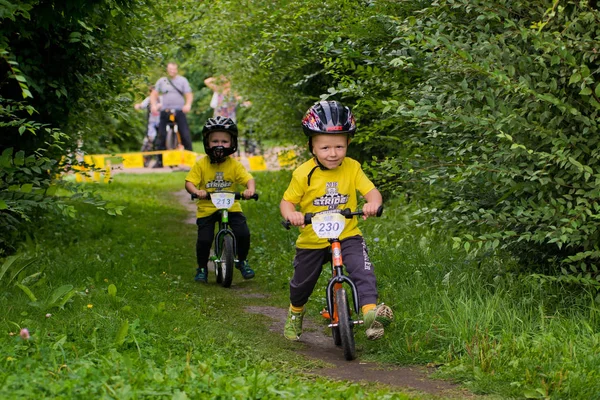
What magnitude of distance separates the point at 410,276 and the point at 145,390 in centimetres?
371

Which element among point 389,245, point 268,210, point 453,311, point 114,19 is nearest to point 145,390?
point 453,311

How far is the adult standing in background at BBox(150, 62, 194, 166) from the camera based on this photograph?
22.0 metres

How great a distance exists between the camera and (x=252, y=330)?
6.95 metres

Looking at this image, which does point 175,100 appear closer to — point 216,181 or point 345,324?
point 216,181

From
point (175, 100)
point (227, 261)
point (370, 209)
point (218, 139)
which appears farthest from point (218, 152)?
point (175, 100)

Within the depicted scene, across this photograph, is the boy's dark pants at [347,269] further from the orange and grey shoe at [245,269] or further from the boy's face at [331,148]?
the orange and grey shoe at [245,269]

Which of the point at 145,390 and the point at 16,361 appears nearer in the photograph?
the point at 145,390

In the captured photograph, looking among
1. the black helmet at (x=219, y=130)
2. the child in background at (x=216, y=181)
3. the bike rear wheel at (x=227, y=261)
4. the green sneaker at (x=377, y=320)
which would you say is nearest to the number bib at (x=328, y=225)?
the green sneaker at (x=377, y=320)

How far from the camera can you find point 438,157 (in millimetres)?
7215

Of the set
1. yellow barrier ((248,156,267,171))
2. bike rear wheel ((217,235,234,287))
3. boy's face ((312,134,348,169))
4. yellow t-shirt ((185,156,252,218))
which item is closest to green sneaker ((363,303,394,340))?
boy's face ((312,134,348,169))

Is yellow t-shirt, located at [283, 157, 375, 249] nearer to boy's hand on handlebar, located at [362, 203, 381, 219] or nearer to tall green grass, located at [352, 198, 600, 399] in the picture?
boy's hand on handlebar, located at [362, 203, 381, 219]

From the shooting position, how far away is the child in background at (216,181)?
9273 millimetres

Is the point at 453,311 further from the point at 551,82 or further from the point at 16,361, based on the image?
the point at 16,361

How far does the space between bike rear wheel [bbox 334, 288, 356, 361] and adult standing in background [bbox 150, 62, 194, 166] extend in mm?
15914
